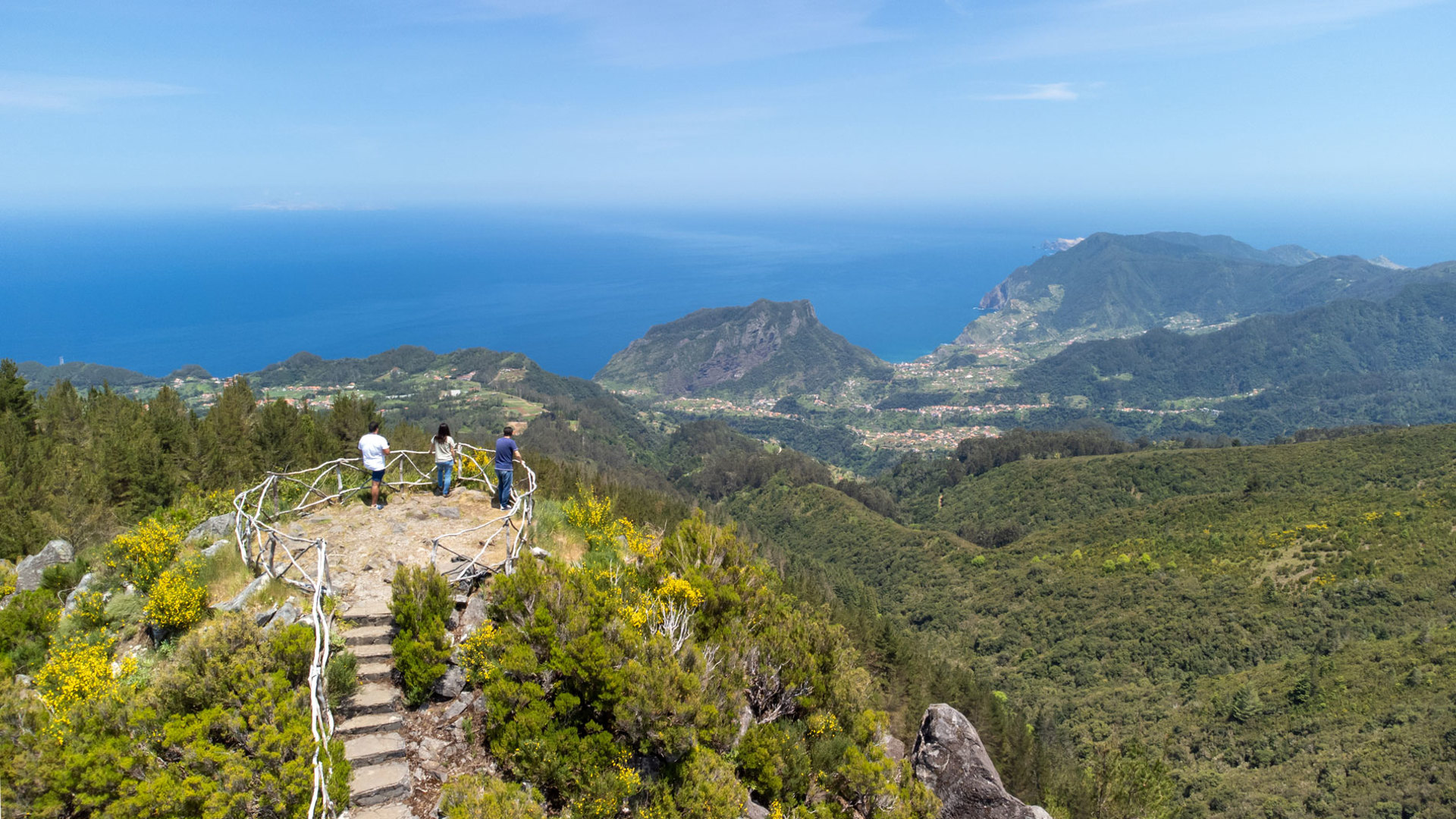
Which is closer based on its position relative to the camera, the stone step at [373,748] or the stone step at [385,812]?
the stone step at [385,812]

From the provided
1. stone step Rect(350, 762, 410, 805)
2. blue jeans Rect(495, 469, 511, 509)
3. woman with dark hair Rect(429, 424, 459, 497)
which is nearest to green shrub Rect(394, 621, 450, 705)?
stone step Rect(350, 762, 410, 805)

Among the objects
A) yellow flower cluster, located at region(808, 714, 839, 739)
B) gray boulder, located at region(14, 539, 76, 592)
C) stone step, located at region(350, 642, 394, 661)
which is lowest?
yellow flower cluster, located at region(808, 714, 839, 739)

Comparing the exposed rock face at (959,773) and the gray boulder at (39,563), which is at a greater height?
the gray boulder at (39,563)

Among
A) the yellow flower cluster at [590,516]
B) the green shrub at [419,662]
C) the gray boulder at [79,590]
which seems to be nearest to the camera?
the green shrub at [419,662]

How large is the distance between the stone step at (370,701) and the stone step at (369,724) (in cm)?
7

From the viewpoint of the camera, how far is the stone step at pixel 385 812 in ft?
22.7

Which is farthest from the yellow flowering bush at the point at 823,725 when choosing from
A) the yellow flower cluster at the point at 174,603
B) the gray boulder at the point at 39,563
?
the gray boulder at the point at 39,563

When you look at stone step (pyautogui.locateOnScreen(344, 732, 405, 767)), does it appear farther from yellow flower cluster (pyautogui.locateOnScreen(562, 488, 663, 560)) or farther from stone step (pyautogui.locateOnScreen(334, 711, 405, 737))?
yellow flower cluster (pyautogui.locateOnScreen(562, 488, 663, 560))

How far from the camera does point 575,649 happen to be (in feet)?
26.6

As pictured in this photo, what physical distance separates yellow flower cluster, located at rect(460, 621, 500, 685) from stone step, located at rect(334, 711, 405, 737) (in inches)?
37.4

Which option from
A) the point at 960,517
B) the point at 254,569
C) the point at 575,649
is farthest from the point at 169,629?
the point at 960,517

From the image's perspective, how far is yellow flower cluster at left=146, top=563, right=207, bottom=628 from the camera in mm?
9070

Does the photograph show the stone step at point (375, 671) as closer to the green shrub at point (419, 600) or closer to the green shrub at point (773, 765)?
the green shrub at point (419, 600)

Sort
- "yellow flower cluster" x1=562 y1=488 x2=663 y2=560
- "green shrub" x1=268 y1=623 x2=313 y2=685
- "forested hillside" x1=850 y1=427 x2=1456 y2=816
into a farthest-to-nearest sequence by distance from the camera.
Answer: "forested hillside" x1=850 y1=427 x2=1456 y2=816
"yellow flower cluster" x1=562 y1=488 x2=663 y2=560
"green shrub" x1=268 y1=623 x2=313 y2=685
